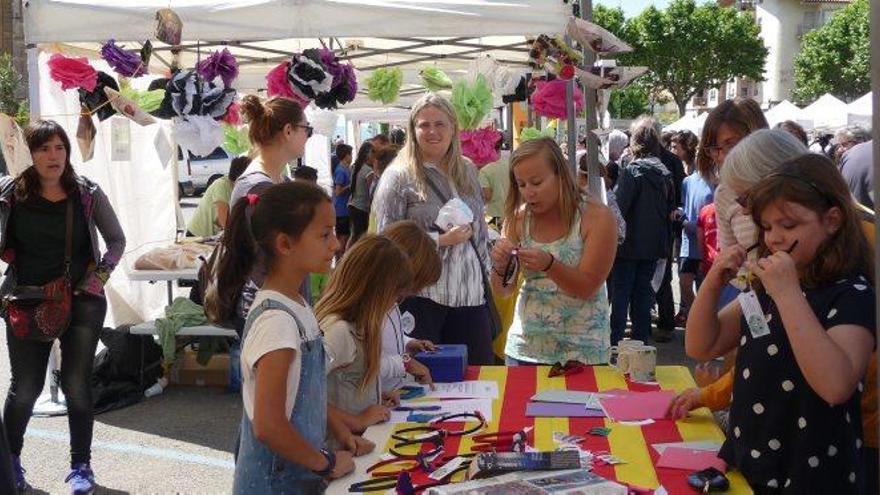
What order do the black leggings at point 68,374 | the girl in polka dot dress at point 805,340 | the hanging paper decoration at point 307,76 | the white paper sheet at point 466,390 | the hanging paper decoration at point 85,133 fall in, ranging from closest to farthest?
the girl in polka dot dress at point 805,340 → the white paper sheet at point 466,390 → the black leggings at point 68,374 → the hanging paper decoration at point 85,133 → the hanging paper decoration at point 307,76

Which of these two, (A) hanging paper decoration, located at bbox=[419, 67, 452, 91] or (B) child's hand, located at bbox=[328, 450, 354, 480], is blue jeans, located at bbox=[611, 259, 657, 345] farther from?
(B) child's hand, located at bbox=[328, 450, 354, 480]

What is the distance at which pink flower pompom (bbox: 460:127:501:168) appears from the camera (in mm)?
6395

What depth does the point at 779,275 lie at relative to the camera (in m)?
1.91

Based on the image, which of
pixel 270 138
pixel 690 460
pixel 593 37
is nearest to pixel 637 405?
pixel 690 460

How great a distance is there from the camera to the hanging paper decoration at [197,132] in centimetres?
460

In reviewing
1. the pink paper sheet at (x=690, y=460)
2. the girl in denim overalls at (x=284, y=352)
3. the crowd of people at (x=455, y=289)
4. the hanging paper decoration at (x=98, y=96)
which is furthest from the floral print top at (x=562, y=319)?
the hanging paper decoration at (x=98, y=96)

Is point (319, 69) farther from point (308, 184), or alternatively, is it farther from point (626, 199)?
point (626, 199)

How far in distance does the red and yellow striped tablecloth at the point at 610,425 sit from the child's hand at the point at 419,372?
7.3 inches

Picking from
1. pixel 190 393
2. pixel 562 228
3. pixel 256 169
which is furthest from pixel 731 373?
pixel 190 393

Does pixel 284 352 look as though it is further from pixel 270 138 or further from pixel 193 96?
pixel 193 96

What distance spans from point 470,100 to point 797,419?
3.88 meters

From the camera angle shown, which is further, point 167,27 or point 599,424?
point 167,27

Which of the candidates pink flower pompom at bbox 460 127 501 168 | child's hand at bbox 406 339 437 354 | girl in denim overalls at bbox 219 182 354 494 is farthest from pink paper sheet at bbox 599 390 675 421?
pink flower pompom at bbox 460 127 501 168

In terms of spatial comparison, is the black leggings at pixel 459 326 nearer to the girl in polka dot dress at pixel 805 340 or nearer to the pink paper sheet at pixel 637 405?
the pink paper sheet at pixel 637 405
